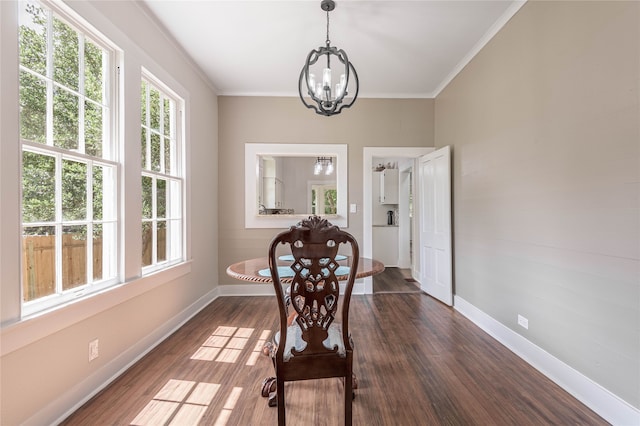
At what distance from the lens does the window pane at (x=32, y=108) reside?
1.39 meters

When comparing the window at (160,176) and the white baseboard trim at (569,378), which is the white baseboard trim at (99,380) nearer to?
the window at (160,176)

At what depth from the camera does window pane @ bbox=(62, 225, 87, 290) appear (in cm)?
163

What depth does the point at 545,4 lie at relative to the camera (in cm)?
199

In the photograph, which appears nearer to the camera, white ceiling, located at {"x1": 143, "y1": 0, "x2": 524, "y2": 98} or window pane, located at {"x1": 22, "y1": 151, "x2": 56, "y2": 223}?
window pane, located at {"x1": 22, "y1": 151, "x2": 56, "y2": 223}

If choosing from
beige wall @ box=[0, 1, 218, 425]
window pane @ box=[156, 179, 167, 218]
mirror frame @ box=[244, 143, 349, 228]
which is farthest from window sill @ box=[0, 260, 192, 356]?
mirror frame @ box=[244, 143, 349, 228]

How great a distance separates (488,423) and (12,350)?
2.45 meters

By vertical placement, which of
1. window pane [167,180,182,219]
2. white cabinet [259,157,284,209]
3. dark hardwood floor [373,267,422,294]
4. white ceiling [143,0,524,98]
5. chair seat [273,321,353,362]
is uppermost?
white ceiling [143,0,524,98]

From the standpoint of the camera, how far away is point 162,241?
2.69 metres

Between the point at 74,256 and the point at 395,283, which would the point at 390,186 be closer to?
the point at 395,283

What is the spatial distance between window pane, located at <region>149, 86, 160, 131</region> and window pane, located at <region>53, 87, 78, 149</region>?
2.81 feet

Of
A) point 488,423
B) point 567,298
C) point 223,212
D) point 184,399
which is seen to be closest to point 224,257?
point 223,212

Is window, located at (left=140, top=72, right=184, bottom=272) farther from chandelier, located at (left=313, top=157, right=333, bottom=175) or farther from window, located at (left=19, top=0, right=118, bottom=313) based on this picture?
chandelier, located at (left=313, top=157, right=333, bottom=175)

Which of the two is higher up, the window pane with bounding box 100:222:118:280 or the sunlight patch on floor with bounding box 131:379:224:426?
the window pane with bounding box 100:222:118:280

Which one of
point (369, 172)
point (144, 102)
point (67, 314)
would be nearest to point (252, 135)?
point (144, 102)
